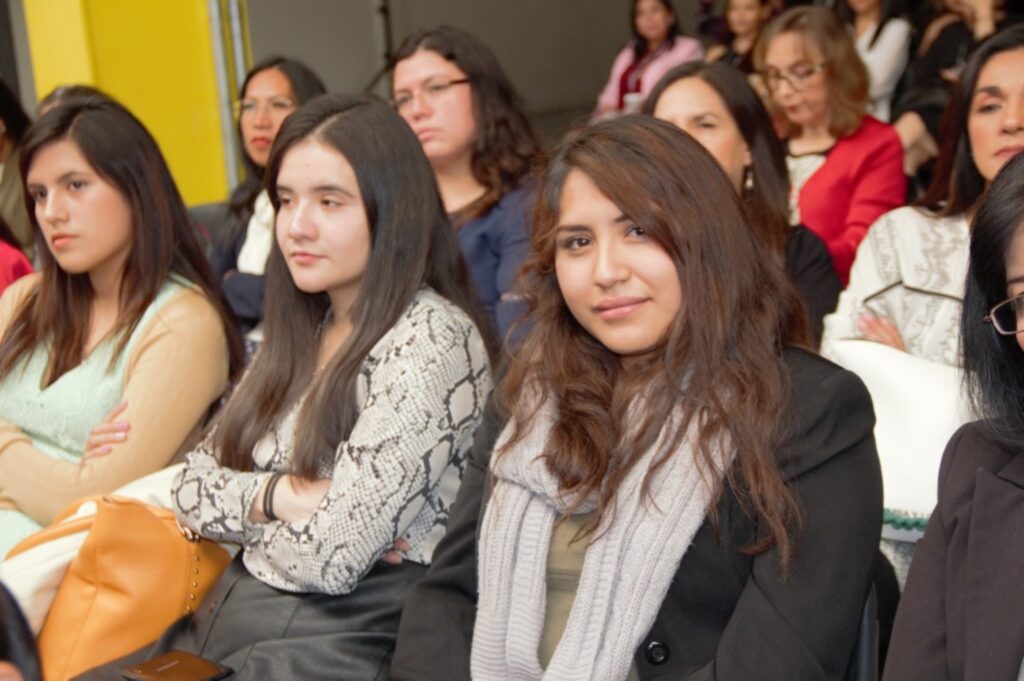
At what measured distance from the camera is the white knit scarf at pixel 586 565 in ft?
5.56

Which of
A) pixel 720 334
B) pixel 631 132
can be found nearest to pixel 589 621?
pixel 720 334

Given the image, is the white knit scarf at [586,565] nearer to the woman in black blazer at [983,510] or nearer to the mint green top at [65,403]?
the woman in black blazer at [983,510]

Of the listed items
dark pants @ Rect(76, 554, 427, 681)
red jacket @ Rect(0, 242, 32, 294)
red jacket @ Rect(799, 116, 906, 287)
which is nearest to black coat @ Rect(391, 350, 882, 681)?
dark pants @ Rect(76, 554, 427, 681)

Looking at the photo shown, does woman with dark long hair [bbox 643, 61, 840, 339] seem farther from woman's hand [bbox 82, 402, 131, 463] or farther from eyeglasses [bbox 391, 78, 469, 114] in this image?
woman's hand [bbox 82, 402, 131, 463]

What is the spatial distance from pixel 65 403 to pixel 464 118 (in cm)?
137

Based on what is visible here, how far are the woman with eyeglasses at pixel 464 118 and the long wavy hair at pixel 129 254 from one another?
76cm

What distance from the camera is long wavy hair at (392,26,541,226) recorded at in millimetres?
3477

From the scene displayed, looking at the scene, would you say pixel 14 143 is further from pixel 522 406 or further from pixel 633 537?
pixel 633 537

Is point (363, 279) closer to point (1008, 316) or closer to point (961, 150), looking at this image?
point (1008, 316)

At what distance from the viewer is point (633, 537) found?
1.72m

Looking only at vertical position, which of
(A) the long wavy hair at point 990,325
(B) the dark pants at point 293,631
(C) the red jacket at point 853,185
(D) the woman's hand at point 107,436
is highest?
(A) the long wavy hair at point 990,325

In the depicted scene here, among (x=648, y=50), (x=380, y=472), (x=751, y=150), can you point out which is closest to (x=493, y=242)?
(x=751, y=150)

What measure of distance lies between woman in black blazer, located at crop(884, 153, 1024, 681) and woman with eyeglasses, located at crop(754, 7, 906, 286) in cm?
213

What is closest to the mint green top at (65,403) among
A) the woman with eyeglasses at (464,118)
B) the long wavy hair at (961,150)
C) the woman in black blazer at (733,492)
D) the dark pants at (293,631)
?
the dark pants at (293,631)
